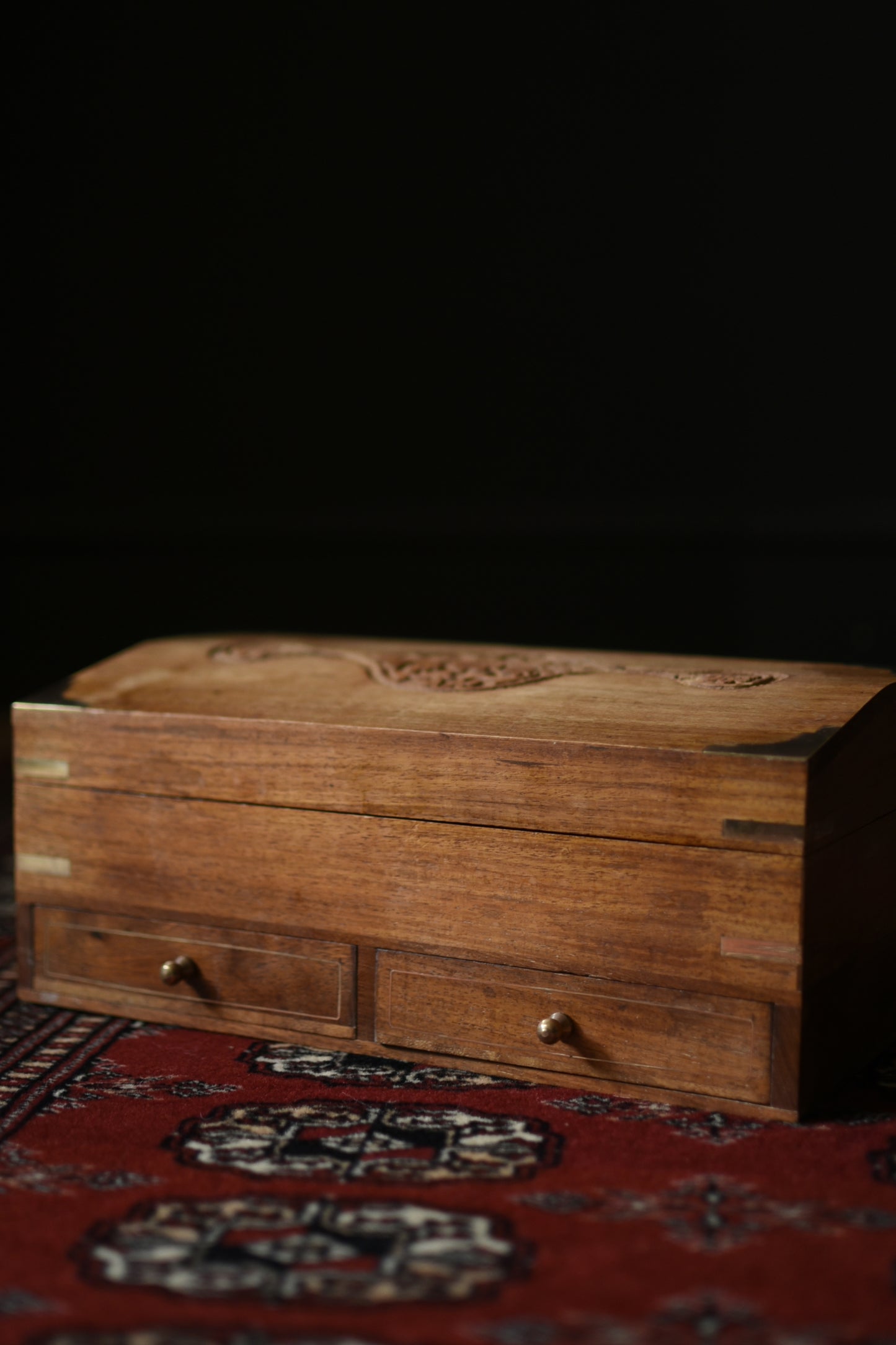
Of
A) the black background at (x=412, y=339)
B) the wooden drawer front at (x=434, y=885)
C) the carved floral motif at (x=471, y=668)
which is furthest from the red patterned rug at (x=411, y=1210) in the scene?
the black background at (x=412, y=339)

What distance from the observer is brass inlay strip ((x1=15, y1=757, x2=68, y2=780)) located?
234 cm

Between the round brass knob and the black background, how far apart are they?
260 cm

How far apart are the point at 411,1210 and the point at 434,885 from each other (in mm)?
519

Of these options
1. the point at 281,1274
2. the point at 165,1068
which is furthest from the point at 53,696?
the point at 281,1274

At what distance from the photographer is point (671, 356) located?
4.48m

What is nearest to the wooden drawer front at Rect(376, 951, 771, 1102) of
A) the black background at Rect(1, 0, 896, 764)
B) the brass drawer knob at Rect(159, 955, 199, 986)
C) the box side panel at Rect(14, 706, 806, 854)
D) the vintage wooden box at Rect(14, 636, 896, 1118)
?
the vintage wooden box at Rect(14, 636, 896, 1118)

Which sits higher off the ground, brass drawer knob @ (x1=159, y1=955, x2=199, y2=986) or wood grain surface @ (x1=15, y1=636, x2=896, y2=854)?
wood grain surface @ (x1=15, y1=636, x2=896, y2=854)

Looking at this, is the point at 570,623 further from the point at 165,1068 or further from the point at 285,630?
the point at 165,1068

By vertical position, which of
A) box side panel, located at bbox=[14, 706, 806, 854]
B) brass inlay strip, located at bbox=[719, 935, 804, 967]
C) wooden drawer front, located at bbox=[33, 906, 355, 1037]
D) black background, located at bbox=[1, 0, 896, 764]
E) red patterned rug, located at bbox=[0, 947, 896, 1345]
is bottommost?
red patterned rug, located at bbox=[0, 947, 896, 1345]

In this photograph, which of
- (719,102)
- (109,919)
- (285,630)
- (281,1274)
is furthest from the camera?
(285,630)

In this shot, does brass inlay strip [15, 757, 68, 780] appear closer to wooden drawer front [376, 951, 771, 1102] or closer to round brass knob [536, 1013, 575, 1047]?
wooden drawer front [376, 951, 771, 1102]

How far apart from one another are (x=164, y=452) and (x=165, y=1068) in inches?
116

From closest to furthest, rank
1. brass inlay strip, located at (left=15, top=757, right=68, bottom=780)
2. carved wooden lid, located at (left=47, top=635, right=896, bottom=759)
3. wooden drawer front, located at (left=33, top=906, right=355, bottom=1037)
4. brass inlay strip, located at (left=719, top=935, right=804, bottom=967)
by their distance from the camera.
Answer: brass inlay strip, located at (left=719, top=935, right=804, bottom=967)
carved wooden lid, located at (left=47, top=635, right=896, bottom=759)
wooden drawer front, located at (left=33, top=906, right=355, bottom=1037)
brass inlay strip, located at (left=15, top=757, right=68, bottom=780)

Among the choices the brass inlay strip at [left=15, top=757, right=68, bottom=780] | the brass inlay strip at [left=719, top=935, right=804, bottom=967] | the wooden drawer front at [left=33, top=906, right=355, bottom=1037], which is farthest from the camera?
the brass inlay strip at [left=15, top=757, right=68, bottom=780]
